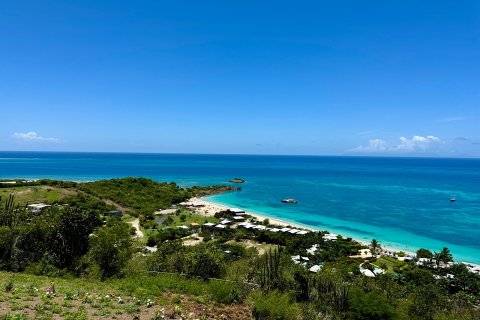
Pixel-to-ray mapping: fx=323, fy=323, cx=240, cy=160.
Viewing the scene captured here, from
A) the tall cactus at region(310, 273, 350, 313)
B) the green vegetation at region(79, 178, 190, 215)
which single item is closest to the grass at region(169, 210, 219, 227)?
the green vegetation at region(79, 178, 190, 215)

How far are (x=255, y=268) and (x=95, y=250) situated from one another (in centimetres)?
1215

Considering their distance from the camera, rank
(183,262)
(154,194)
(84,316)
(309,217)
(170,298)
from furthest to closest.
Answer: (154,194)
(309,217)
(183,262)
(170,298)
(84,316)

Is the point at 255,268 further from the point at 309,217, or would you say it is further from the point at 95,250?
the point at 309,217

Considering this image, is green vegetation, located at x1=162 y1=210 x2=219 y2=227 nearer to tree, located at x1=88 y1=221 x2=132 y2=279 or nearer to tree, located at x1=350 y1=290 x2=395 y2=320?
tree, located at x1=88 y1=221 x2=132 y2=279

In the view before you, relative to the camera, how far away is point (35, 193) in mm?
61031

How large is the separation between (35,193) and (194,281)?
54.4m

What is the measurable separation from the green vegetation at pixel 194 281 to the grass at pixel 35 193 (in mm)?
28904

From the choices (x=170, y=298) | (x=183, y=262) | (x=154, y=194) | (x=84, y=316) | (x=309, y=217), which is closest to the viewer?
(x=84, y=316)

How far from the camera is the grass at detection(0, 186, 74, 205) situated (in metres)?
58.3

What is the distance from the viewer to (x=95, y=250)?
22.6 m

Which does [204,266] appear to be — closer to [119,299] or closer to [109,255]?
[109,255]

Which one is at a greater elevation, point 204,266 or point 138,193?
point 204,266

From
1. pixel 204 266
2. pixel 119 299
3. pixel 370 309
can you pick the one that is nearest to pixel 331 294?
pixel 370 309

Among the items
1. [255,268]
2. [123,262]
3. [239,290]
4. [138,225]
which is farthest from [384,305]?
[138,225]
